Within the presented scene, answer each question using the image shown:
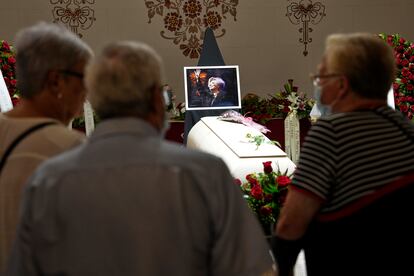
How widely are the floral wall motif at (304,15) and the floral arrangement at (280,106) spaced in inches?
69.2

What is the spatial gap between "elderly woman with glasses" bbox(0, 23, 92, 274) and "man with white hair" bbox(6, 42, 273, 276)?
26cm

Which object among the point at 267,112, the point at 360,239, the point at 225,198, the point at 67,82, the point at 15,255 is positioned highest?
the point at 67,82

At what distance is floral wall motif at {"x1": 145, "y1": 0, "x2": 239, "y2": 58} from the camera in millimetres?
7312

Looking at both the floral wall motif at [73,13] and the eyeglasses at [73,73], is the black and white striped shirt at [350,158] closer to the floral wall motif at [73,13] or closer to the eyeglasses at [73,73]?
the eyeglasses at [73,73]

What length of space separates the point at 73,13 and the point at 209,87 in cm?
268

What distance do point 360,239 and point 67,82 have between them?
0.92 meters

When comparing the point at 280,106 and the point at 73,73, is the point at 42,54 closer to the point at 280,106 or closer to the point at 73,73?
the point at 73,73

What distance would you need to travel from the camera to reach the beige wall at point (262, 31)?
7.20 m

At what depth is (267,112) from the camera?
579cm

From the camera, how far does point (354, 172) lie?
5.91 feet

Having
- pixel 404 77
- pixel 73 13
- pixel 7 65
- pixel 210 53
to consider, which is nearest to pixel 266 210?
pixel 404 77

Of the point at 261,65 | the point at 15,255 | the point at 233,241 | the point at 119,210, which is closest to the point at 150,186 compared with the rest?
the point at 119,210

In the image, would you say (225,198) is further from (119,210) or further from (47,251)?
(47,251)

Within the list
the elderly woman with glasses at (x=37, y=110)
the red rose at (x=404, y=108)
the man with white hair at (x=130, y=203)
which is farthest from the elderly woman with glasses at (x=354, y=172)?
the red rose at (x=404, y=108)
